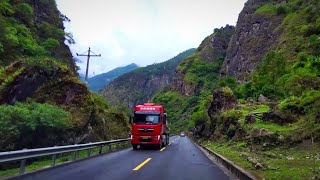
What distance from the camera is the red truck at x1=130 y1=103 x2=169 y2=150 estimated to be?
92.4 feet

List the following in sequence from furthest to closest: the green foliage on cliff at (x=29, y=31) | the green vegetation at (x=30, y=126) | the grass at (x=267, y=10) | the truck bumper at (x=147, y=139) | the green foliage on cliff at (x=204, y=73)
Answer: the green foliage on cliff at (x=204, y=73) → the grass at (x=267, y=10) → the green foliage on cliff at (x=29, y=31) → the truck bumper at (x=147, y=139) → the green vegetation at (x=30, y=126)

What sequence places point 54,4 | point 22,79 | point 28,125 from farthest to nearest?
point 54,4, point 22,79, point 28,125

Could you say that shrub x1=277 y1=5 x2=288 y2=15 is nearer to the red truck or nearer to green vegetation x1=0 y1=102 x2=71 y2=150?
the red truck

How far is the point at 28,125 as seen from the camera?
18891 millimetres

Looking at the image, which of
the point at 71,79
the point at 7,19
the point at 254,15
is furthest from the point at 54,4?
the point at 254,15

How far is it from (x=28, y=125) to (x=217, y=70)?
178 metres

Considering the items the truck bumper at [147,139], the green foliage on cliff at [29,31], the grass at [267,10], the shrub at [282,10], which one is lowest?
the truck bumper at [147,139]

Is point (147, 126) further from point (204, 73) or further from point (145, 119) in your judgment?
point (204, 73)

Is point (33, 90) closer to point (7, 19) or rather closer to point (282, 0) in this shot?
point (7, 19)

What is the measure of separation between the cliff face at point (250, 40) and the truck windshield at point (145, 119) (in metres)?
86.4

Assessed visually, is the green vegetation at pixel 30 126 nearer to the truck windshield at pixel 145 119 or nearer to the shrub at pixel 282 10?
the truck windshield at pixel 145 119

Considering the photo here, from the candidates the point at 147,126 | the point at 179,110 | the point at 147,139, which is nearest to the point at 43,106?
the point at 147,126

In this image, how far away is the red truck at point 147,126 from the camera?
28.2 metres

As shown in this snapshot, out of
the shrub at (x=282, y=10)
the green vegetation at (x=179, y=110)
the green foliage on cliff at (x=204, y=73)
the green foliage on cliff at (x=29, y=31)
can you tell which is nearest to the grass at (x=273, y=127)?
the green foliage on cliff at (x=29, y=31)
